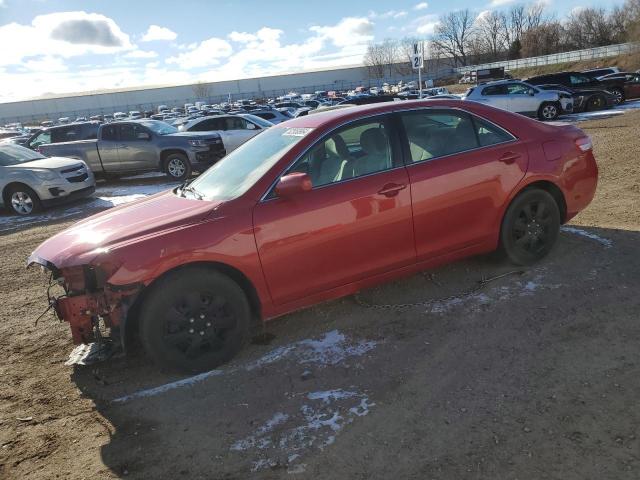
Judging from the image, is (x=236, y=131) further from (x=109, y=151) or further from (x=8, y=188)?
(x=8, y=188)

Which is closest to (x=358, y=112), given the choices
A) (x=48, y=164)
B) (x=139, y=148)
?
(x=48, y=164)

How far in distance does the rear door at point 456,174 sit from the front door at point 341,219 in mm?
163

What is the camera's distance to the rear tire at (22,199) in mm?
10516

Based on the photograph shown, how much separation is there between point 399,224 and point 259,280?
3.94 feet

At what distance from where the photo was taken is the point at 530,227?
4680mm

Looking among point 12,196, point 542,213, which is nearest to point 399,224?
point 542,213

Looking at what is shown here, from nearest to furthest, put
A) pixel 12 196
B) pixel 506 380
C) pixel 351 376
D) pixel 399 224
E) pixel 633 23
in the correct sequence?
1. pixel 506 380
2. pixel 351 376
3. pixel 399 224
4. pixel 12 196
5. pixel 633 23

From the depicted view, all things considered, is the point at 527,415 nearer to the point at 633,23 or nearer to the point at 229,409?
the point at 229,409

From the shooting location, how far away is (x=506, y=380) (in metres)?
3.12

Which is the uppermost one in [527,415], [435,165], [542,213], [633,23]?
[633,23]

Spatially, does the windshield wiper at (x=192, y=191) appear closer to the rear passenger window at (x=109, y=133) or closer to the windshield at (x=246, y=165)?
the windshield at (x=246, y=165)

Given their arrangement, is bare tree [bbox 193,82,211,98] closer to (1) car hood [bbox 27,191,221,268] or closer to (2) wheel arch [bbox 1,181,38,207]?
(2) wheel arch [bbox 1,181,38,207]

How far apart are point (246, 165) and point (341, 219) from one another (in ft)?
3.23

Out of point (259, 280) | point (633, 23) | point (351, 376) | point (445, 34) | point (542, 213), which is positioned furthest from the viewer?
point (445, 34)
